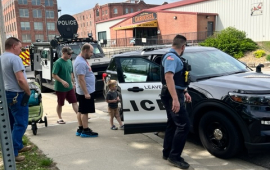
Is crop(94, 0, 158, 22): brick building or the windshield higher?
crop(94, 0, 158, 22): brick building

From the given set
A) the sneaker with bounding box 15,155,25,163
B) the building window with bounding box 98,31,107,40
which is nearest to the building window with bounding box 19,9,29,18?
the building window with bounding box 98,31,107,40

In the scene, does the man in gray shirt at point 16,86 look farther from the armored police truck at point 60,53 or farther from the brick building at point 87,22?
the brick building at point 87,22

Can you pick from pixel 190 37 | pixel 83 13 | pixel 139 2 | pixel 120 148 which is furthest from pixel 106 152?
pixel 83 13

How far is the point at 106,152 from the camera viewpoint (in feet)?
14.2

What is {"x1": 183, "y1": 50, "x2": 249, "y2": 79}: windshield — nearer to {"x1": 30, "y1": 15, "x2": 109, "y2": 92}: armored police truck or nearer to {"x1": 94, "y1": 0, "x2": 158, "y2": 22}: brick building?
{"x1": 30, "y1": 15, "x2": 109, "y2": 92}: armored police truck

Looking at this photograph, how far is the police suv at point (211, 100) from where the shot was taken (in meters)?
3.56

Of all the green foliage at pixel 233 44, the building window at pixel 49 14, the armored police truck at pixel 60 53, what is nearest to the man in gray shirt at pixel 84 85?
the armored police truck at pixel 60 53

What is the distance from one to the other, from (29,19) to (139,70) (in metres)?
86.4

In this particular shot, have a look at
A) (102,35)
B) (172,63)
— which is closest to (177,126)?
(172,63)

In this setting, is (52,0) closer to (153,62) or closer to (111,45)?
(111,45)

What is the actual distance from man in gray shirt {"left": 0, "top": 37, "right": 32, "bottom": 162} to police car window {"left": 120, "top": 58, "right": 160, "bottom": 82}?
1724mm

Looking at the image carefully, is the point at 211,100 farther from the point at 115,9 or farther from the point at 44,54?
the point at 115,9

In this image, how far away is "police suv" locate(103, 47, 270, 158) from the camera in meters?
3.56

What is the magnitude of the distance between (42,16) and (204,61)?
88.1 metres
